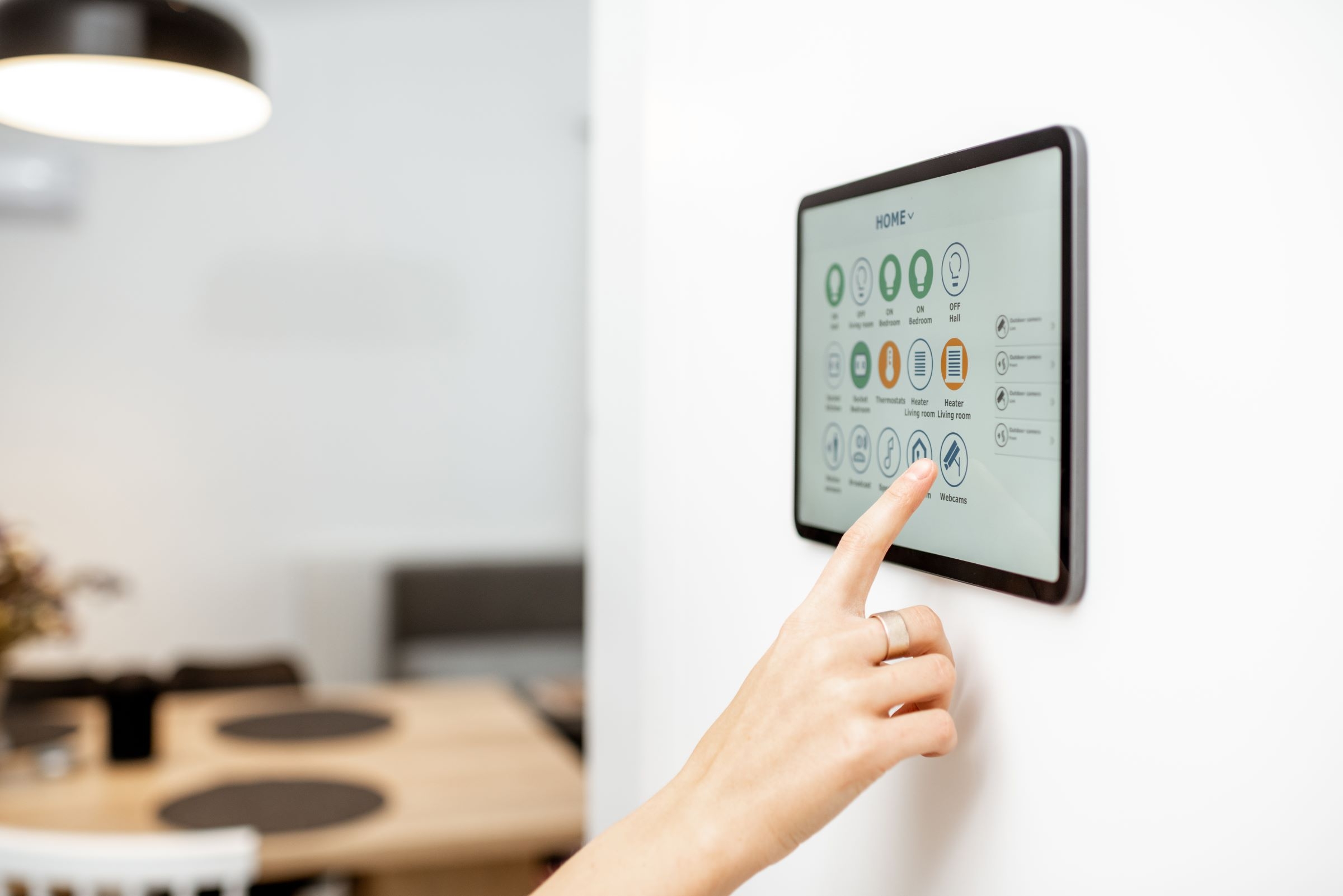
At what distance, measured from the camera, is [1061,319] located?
0.48 meters

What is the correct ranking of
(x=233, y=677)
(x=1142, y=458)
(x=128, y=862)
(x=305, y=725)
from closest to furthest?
(x=1142, y=458) < (x=128, y=862) < (x=305, y=725) < (x=233, y=677)

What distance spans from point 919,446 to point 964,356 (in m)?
0.06

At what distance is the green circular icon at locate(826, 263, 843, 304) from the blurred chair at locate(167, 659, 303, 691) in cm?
227

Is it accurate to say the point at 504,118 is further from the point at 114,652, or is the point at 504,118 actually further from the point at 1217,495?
the point at 1217,495

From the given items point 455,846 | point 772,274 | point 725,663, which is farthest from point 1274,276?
point 455,846

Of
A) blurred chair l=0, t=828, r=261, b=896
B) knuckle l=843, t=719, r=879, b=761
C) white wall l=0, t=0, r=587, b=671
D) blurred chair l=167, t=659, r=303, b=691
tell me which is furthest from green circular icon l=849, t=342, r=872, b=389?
white wall l=0, t=0, r=587, b=671

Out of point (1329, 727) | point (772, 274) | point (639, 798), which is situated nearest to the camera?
point (1329, 727)

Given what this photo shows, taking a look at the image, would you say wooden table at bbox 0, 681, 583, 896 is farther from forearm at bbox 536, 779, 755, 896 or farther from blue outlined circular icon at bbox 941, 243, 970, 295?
blue outlined circular icon at bbox 941, 243, 970, 295

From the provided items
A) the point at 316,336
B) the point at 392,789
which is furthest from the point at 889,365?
the point at 316,336

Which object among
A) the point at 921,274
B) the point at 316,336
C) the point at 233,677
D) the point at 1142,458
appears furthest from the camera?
the point at 316,336

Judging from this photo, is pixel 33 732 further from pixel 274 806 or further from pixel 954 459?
pixel 954 459

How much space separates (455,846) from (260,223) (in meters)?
2.49

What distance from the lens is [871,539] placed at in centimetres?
52

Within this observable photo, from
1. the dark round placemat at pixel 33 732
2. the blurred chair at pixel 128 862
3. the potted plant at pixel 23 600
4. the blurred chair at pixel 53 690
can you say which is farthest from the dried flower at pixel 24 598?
the blurred chair at pixel 53 690
